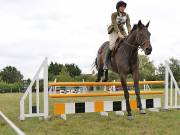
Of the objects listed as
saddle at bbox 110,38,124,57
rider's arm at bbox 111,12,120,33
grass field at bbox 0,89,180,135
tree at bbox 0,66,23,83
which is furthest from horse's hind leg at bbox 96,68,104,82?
tree at bbox 0,66,23,83

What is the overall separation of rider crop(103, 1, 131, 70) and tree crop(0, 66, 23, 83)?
336 feet

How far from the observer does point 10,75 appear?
371 feet

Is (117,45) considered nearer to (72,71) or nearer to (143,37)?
(143,37)

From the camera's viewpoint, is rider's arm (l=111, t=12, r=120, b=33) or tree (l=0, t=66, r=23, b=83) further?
tree (l=0, t=66, r=23, b=83)

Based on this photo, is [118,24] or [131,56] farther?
[118,24]

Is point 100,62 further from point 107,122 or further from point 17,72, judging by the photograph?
point 17,72

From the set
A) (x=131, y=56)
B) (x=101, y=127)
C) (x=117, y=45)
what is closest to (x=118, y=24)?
(x=117, y=45)

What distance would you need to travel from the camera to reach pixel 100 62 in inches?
429

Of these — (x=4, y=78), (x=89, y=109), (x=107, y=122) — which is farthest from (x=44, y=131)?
(x=4, y=78)

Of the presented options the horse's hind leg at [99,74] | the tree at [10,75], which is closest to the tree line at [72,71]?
the tree at [10,75]

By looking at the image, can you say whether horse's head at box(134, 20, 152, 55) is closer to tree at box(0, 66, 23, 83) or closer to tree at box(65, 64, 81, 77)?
tree at box(65, 64, 81, 77)

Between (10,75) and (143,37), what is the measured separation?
354 feet

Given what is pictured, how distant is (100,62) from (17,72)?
108m

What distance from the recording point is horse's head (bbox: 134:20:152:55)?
316 inches
